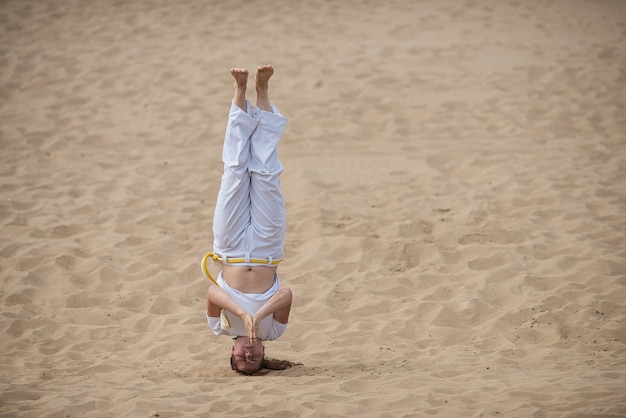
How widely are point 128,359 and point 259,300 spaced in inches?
45.6

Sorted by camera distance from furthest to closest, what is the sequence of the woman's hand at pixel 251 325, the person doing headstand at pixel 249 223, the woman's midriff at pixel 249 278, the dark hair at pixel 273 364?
the dark hair at pixel 273 364, the woman's midriff at pixel 249 278, the person doing headstand at pixel 249 223, the woman's hand at pixel 251 325

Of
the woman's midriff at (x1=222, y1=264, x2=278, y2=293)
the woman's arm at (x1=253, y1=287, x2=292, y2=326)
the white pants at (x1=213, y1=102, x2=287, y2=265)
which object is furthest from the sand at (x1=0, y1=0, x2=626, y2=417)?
the white pants at (x1=213, y1=102, x2=287, y2=265)

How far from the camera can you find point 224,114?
10172 mm

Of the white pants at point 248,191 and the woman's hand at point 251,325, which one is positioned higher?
the white pants at point 248,191

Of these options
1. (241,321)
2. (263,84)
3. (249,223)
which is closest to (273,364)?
(241,321)

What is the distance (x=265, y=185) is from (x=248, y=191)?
0.16m

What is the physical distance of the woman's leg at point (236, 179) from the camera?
196 inches

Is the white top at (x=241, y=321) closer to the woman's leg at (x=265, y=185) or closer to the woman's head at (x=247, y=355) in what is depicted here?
the woman's head at (x=247, y=355)

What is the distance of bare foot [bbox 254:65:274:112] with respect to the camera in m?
4.99

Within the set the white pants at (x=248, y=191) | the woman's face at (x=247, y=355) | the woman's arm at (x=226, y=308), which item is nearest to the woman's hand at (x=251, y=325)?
the woman's arm at (x=226, y=308)

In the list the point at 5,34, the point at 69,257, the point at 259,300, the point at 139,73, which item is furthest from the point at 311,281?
the point at 5,34

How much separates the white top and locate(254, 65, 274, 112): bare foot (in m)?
1.17

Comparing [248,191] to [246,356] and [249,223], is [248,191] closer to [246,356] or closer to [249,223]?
[249,223]

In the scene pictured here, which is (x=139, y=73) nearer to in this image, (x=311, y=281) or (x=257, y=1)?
(x=257, y=1)
